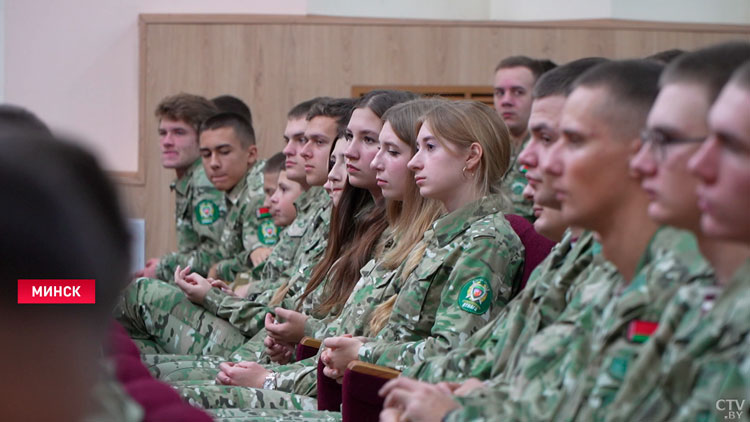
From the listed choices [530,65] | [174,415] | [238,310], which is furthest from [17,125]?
[530,65]

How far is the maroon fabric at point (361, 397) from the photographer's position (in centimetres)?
221

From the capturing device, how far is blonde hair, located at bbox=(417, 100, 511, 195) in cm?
256

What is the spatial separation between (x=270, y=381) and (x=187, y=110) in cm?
278

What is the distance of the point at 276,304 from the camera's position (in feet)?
12.0

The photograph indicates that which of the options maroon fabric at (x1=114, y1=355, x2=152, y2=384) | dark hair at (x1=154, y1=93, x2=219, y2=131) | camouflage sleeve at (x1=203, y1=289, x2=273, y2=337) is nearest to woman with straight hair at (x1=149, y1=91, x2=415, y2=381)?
camouflage sleeve at (x1=203, y1=289, x2=273, y2=337)

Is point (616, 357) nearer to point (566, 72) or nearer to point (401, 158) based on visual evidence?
point (566, 72)

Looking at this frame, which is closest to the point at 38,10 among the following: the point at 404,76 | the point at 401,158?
the point at 404,76

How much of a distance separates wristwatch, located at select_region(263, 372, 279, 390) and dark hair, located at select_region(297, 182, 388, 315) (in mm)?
349

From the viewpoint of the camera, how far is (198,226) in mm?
4992

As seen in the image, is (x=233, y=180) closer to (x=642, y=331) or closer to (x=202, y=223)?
(x=202, y=223)

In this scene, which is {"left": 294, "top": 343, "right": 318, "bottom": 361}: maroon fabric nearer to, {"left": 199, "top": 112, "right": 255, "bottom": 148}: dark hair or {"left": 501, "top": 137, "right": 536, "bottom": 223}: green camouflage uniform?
{"left": 501, "top": 137, "right": 536, "bottom": 223}: green camouflage uniform

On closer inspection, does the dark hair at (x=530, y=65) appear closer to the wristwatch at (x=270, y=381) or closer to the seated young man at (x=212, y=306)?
the seated young man at (x=212, y=306)

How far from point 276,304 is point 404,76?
10.1 ft

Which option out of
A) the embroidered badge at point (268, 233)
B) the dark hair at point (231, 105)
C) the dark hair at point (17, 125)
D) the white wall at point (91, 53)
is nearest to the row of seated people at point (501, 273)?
the dark hair at point (17, 125)
